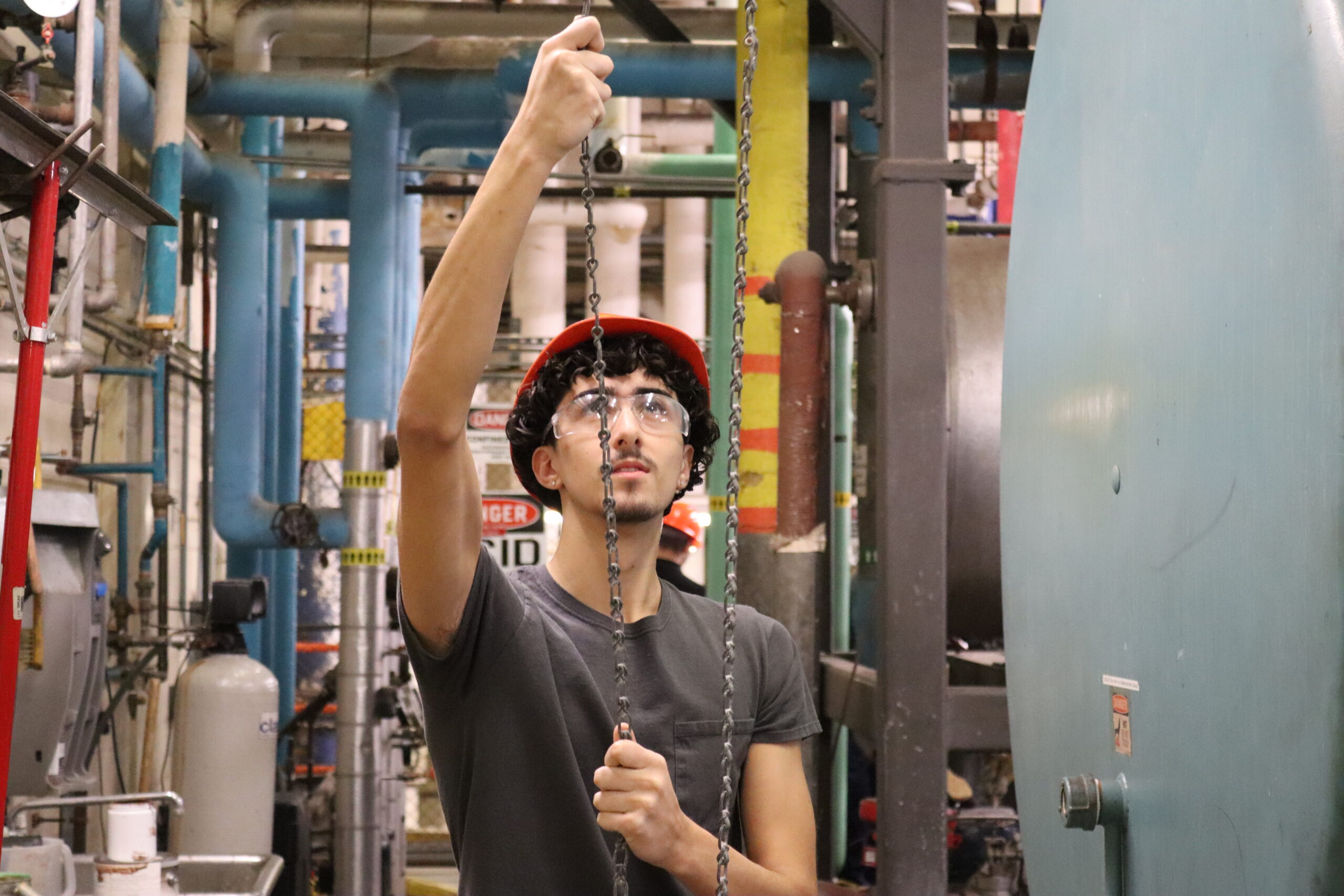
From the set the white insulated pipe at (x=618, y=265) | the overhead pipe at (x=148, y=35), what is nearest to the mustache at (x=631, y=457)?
the overhead pipe at (x=148, y=35)

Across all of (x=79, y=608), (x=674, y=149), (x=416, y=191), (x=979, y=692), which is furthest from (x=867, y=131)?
→ (x=674, y=149)

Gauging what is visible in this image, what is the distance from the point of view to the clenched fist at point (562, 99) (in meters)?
1.16

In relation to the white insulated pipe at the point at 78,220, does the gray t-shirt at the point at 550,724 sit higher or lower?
lower

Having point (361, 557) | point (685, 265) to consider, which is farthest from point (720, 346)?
point (685, 265)

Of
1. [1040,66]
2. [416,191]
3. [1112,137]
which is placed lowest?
[1112,137]

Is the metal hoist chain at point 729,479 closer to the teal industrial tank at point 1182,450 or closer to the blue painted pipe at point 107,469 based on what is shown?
the teal industrial tank at point 1182,450

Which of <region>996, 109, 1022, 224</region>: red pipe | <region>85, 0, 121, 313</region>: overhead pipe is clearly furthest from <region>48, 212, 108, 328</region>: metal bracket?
<region>996, 109, 1022, 224</region>: red pipe

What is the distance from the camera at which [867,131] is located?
4.85 metres

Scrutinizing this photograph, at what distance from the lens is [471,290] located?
1188mm

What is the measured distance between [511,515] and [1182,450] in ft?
18.4

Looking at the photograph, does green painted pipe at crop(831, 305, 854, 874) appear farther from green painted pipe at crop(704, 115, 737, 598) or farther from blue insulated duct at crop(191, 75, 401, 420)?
blue insulated duct at crop(191, 75, 401, 420)

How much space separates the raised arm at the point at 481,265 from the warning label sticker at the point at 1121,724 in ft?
2.53

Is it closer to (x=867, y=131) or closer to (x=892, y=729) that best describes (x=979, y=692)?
(x=892, y=729)

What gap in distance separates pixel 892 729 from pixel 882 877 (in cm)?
35
